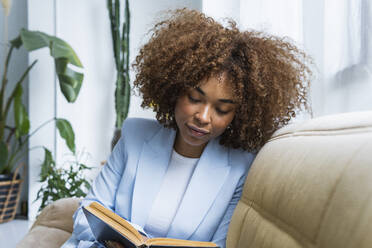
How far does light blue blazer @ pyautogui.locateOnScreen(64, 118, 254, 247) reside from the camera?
1.23m

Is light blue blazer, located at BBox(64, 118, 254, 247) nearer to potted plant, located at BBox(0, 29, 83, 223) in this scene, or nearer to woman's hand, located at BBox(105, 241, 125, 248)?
woman's hand, located at BBox(105, 241, 125, 248)

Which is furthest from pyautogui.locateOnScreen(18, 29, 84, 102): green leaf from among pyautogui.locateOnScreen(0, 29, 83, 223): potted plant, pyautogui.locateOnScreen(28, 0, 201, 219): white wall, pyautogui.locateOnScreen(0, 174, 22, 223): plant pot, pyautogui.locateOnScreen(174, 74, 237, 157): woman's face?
pyautogui.locateOnScreen(174, 74, 237, 157): woman's face

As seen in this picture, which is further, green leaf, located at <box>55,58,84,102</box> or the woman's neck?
green leaf, located at <box>55,58,84,102</box>

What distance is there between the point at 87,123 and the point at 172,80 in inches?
108

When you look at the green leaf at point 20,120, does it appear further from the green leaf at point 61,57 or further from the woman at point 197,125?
the woman at point 197,125

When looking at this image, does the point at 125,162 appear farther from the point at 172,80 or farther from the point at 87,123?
the point at 87,123

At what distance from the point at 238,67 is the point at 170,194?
1.44 ft

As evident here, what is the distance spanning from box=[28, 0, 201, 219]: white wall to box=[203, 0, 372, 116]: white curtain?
7.49 ft

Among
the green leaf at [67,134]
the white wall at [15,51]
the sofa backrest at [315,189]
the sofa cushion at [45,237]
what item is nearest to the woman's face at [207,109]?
the sofa backrest at [315,189]

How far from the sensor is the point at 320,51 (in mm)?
1486

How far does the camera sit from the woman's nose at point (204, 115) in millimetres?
1123

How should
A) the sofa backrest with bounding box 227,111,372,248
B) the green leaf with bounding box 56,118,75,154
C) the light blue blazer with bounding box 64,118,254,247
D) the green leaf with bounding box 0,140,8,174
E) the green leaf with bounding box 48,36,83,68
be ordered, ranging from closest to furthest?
1. the sofa backrest with bounding box 227,111,372,248
2. the light blue blazer with bounding box 64,118,254,247
3. the green leaf with bounding box 48,36,83,68
4. the green leaf with bounding box 56,118,75,154
5. the green leaf with bounding box 0,140,8,174

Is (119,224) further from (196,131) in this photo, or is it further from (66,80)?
(66,80)

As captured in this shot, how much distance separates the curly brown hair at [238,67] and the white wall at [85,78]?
2.53m
